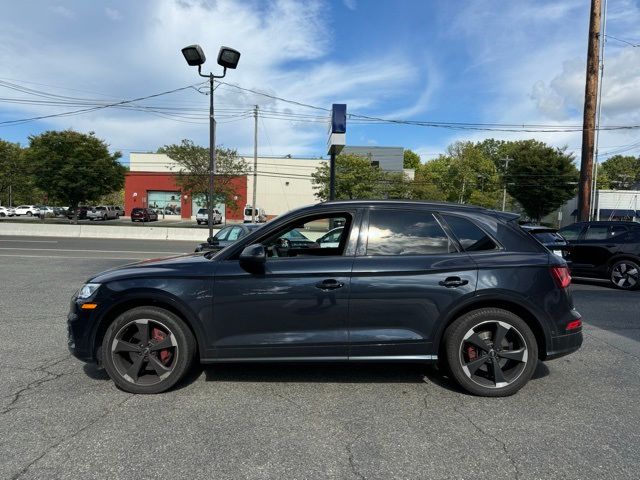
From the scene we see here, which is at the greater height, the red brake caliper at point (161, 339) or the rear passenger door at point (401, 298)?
the rear passenger door at point (401, 298)

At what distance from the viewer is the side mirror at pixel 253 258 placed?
3.85 m

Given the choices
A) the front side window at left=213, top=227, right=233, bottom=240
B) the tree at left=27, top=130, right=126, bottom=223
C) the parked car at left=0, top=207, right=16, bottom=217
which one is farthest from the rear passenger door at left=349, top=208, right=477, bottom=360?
the parked car at left=0, top=207, right=16, bottom=217

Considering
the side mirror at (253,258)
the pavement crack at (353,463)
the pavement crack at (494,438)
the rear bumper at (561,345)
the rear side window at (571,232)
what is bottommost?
the pavement crack at (353,463)

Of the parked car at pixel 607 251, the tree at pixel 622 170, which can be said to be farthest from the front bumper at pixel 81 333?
the tree at pixel 622 170

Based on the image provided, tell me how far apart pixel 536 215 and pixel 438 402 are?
179 ft

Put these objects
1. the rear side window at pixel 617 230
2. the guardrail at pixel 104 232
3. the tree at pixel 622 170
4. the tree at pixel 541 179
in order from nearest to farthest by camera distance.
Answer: the rear side window at pixel 617 230 < the guardrail at pixel 104 232 < the tree at pixel 541 179 < the tree at pixel 622 170

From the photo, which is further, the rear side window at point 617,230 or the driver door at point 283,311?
the rear side window at point 617,230

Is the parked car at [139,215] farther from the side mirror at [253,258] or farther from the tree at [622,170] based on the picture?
the tree at [622,170]

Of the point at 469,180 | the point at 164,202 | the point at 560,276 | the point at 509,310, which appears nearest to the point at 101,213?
the point at 164,202

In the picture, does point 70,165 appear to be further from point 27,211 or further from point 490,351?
point 490,351

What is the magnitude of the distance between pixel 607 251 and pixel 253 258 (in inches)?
389

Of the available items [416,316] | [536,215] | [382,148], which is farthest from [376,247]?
[382,148]

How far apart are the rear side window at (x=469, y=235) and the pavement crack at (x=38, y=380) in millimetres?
3979

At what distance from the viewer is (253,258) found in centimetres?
384
